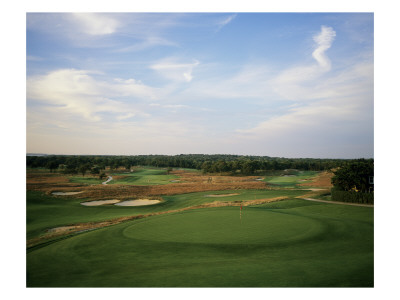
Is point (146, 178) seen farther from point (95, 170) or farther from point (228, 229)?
point (228, 229)

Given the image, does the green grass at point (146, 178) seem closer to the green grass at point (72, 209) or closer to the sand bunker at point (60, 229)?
the green grass at point (72, 209)

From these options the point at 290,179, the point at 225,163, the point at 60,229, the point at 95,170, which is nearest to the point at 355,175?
the point at 290,179

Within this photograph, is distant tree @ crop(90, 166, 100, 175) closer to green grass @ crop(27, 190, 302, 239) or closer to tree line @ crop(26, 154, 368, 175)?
tree line @ crop(26, 154, 368, 175)

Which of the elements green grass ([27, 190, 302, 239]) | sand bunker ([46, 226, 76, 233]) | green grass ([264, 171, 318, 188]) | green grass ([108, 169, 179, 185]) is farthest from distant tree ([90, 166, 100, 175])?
green grass ([264, 171, 318, 188])

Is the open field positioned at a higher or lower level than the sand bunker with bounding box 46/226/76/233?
higher

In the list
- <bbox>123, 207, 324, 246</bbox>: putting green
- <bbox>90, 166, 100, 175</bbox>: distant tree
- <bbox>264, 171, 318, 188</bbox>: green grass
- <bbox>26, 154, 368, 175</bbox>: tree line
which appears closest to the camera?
<bbox>123, 207, 324, 246</bbox>: putting green

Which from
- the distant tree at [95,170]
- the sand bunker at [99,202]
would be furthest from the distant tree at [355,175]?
the distant tree at [95,170]
